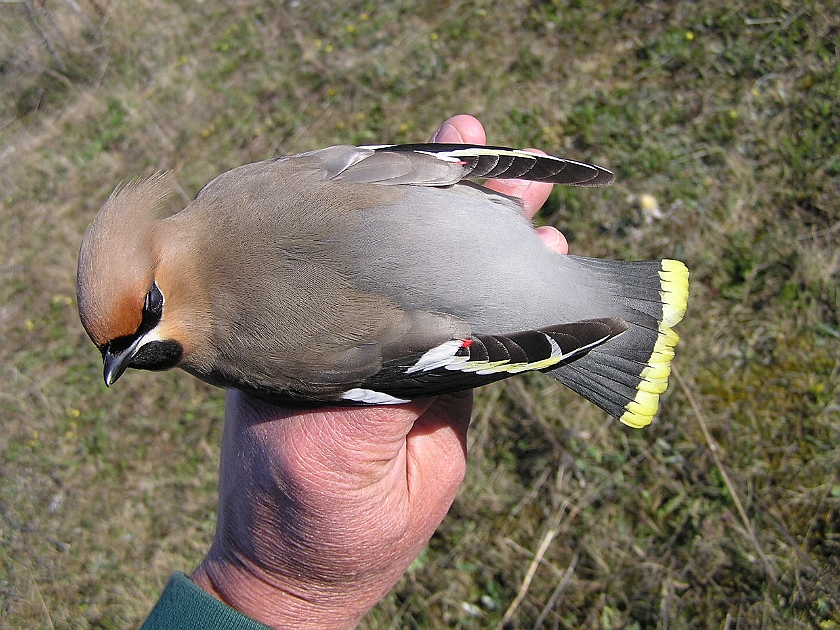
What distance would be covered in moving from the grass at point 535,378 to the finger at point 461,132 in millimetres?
1295

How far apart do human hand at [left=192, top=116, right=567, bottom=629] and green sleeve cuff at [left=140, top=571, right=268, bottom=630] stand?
5.1 inches

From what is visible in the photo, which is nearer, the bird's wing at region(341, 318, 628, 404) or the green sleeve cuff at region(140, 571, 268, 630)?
the bird's wing at region(341, 318, 628, 404)

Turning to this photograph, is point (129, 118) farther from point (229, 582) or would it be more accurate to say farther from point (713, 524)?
point (713, 524)

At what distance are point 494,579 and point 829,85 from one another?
11.2 feet

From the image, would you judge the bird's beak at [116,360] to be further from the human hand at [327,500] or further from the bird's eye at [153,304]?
the human hand at [327,500]

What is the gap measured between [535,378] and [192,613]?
2.24 metres

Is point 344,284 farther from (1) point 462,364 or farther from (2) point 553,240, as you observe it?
(2) point 553,240

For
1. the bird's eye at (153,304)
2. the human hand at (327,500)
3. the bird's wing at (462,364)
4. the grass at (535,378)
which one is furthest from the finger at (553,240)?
the bird's eye at (153,304)

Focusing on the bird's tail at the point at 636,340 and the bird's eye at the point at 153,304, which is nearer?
the bird's eye at the point at 153,304

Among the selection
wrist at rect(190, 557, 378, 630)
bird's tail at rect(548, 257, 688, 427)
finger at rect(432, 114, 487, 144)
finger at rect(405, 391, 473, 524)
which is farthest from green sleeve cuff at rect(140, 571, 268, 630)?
finger at rect(432, 114, 487, 144)

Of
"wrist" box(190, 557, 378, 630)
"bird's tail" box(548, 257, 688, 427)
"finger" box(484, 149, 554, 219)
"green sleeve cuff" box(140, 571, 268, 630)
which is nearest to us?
"green sleeve cuff" box(140, 571, 268, 630)

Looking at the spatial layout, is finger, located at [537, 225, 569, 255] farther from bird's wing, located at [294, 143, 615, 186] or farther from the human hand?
bird's wing, located at [294, 143, 615, 186]

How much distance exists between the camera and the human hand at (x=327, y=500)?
278 centimetres

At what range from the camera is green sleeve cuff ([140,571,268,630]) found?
9.53 feet
